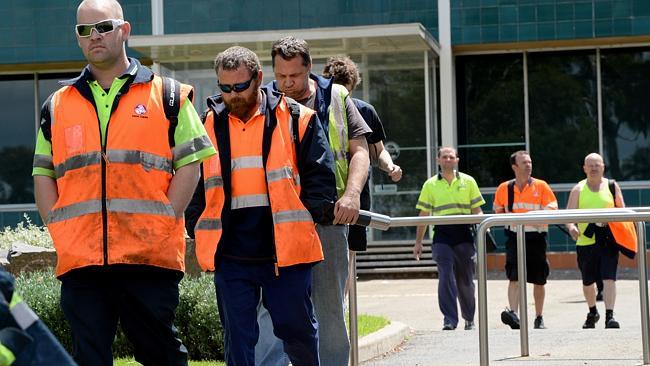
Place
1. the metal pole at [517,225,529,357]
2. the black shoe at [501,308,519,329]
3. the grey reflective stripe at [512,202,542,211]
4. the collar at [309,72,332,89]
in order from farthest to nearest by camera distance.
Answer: the grey reflective stripe at [512,202,542,211], the black shoe at [501,308,519,329], the metal pole at [517,225,529,357], the collar at [309,72,332,89]

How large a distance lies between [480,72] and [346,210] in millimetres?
19562

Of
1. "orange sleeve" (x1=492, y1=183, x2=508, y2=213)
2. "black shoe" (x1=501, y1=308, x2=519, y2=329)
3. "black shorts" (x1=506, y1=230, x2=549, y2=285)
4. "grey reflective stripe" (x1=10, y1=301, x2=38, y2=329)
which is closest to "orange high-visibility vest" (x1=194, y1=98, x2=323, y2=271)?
"grey reflective stripe" (x1=10, y1=301, x2=38, y2=329)

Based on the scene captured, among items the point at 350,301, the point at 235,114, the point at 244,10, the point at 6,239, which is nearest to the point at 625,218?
the point at 350,301

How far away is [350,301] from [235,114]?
2288 mm

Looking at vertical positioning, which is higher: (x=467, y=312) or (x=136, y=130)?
(x=136, y=130)

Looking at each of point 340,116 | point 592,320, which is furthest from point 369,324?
point 340,116

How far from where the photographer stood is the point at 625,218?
7.56 meters

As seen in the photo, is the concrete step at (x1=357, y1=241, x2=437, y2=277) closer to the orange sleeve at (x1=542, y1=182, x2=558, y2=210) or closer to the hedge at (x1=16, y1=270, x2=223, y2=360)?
the orange sleeve at (x1=542, y1=182, x2=558, y2=210)

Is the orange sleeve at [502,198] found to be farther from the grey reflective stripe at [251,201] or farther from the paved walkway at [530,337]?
the grey reflective stripe at [251,201]

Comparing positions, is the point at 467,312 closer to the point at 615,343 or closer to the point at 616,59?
the point at 615,343

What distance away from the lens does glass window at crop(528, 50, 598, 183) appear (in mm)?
24875

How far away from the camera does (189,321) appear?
9.40 metres

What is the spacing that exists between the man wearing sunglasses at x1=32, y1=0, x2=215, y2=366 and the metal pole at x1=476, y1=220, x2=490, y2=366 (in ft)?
8.24

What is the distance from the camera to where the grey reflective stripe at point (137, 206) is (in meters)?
5.41
